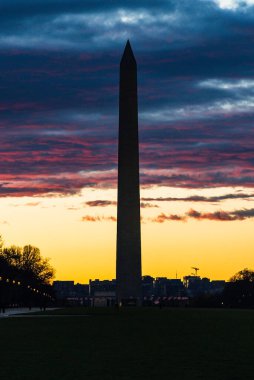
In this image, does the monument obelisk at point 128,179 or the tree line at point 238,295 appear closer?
the monument obelisk at point 128,179

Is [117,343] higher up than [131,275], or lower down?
lower down

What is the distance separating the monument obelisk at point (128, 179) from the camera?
315 feet

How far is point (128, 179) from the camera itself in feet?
315

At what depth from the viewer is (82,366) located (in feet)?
69.5

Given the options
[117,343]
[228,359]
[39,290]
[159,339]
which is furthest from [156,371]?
[39,290]

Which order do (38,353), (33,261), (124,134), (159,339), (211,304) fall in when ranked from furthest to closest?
(33,261) → (211,304) → (124,134) → (159,339) → (38,353)

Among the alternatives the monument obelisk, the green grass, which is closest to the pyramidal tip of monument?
the monument obelisk

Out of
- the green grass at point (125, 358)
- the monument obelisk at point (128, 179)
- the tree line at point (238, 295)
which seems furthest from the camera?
the tree line at point (238, 295)

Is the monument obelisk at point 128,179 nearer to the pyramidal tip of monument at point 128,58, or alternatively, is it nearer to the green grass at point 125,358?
the pyramidal tip of monument at point 128,58

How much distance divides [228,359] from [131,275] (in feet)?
247

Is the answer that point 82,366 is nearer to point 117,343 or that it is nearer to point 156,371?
point 156,371

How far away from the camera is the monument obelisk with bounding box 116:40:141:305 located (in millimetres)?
96125

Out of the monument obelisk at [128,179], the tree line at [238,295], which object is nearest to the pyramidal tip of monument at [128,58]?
the monument obelisk at [128,179]

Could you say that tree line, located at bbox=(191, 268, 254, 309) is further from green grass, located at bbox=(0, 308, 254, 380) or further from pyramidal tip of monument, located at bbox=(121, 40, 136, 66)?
green grass, located at bbox=(0, 308, 254, 380)
